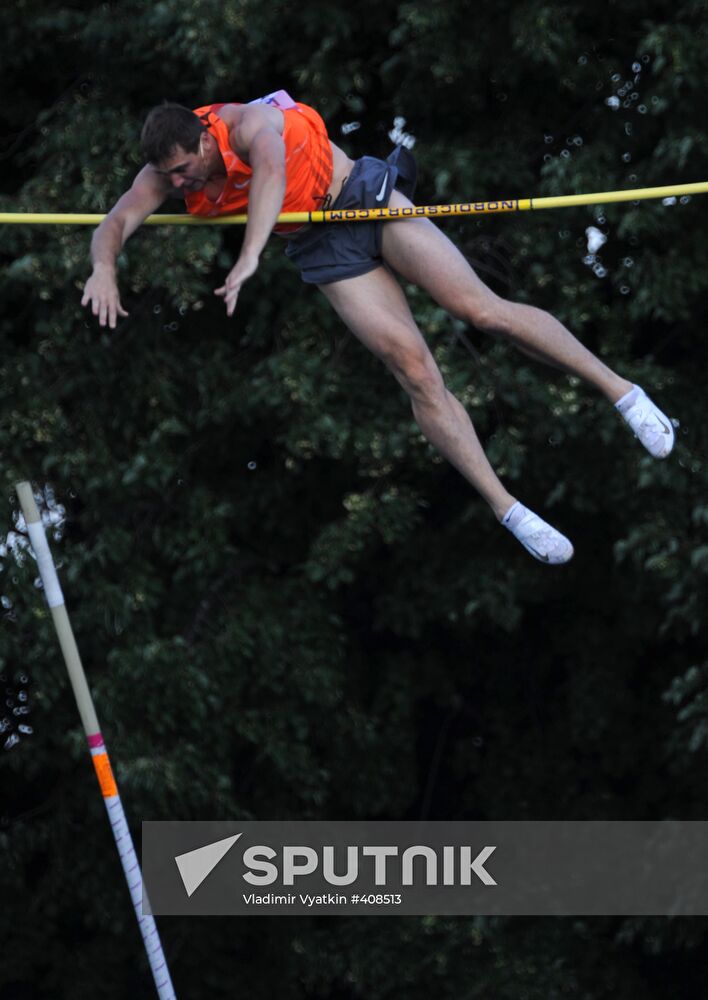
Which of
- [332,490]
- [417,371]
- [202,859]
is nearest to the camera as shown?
[417,371]

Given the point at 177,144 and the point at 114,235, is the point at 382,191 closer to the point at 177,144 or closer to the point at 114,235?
the point at 177,144

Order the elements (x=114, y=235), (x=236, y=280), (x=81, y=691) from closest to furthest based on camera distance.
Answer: (x=236, y=280) < (x=114, y=235) < (x=81, y=691)

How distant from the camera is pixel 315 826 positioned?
8039 millimetres

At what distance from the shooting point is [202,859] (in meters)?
7.43

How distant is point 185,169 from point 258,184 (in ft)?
0.70

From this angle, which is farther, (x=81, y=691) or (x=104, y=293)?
(x=81, y=691)


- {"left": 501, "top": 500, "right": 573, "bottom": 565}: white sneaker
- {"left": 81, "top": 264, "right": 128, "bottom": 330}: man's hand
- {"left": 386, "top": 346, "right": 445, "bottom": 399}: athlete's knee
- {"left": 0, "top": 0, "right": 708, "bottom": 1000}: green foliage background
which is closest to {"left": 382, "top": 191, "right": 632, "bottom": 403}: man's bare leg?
{"left": 386, "top": 346, "right": 445, "bottom": 399}: athlete's knee

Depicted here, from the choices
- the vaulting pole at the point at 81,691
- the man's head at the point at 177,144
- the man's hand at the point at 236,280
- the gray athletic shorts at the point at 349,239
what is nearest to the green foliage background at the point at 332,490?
the vaulting pole at the point at 81,691

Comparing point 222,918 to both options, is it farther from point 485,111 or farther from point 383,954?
point 485,111

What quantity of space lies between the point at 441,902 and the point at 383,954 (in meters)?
0.36

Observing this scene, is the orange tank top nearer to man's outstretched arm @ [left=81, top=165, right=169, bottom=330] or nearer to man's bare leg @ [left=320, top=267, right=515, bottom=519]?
man's outstretched arm @ [left=81, top=165, right=169, bottom=330]

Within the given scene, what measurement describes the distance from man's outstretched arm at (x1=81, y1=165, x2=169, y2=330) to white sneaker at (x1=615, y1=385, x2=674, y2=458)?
1.19 metres

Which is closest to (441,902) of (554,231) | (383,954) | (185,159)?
(383,954)

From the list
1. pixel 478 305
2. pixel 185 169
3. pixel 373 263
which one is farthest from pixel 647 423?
pixel 185 169
